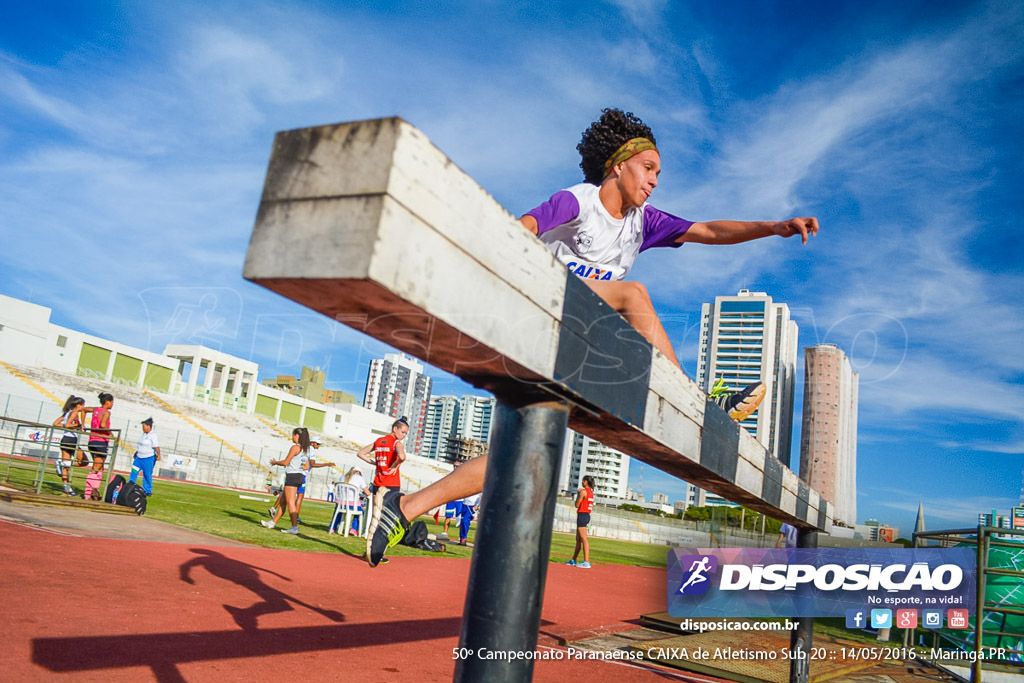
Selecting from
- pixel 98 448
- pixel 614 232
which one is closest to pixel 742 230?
pixel 614 232

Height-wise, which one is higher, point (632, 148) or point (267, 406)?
point (267, 406)

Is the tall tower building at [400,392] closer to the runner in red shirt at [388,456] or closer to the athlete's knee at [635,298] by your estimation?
the runner in red shirt at [388,456]

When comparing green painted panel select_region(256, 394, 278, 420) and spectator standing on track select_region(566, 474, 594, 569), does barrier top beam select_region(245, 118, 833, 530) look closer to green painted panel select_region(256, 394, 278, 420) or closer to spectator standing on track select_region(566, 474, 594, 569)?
spectator standing on track select_region(566, 474, 594, 569)

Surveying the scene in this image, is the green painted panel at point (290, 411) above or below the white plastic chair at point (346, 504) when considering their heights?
above

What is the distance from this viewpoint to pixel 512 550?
1.24 m

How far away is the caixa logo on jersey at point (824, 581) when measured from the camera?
12.8 feet

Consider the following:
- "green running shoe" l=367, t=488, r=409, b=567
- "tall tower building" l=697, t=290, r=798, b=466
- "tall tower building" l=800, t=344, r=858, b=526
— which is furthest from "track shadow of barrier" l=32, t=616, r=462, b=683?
"tall tower building" l=697, t=290, r=798, b=466

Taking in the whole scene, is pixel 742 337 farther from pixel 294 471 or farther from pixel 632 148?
pixel 632 148

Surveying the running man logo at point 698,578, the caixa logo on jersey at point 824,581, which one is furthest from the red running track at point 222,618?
the caixa logo on jersey at point 824,581

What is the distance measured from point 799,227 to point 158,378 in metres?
61.3

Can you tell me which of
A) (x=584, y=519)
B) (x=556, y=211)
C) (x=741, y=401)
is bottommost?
(x=584, y=519)

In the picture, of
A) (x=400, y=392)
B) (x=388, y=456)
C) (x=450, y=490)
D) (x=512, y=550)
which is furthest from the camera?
(x=400, y=392)

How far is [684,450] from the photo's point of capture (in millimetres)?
1910

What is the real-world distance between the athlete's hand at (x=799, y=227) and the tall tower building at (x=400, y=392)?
4509 inches
